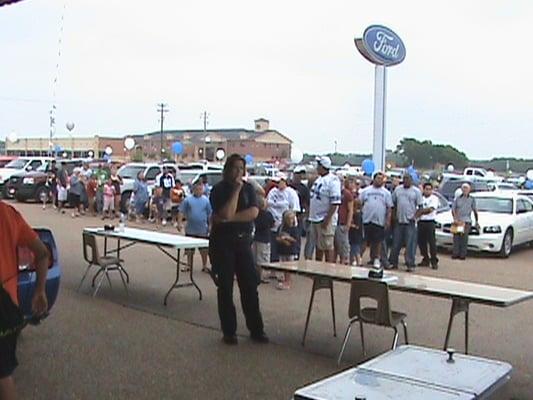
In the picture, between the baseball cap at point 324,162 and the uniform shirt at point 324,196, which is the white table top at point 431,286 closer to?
the uniform shirt at point 324,196

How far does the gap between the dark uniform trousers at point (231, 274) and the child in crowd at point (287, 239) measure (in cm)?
337

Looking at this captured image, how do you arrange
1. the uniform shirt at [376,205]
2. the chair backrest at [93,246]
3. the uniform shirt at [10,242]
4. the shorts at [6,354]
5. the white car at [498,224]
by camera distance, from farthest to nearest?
the white car at [498,224]
the uniform shirt at [376,205]
the chair backrest at [93,246]
the uniform shirt at [10,242]
the shorts at [6,354]

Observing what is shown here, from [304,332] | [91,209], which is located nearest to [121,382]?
[304,332]

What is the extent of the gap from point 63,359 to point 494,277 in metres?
8.31

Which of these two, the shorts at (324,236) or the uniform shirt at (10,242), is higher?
the uniform shirt at (10,242)

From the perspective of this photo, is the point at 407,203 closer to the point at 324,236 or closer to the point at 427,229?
the point at 427,229

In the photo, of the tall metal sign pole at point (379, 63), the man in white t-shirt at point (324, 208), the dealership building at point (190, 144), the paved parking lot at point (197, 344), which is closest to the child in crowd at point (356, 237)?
the man in white t-shirt at point (324, 208)

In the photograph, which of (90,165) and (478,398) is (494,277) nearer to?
(478,398)

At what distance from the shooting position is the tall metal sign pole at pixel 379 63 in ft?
64.2

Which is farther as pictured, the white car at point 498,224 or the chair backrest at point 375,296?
the white car at point 498,224

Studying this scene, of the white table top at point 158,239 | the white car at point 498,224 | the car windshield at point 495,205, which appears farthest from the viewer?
the car windshield at point 495,205

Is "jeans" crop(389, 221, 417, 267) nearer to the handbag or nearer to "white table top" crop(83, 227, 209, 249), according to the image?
"white table top" crop(83, 227, 209, 249)

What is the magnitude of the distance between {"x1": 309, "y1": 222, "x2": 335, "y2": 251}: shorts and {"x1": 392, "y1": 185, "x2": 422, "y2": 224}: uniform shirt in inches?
89.7

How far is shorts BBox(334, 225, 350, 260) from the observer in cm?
1154
